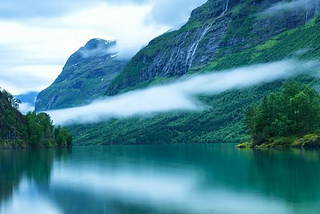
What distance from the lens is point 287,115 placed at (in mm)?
128875

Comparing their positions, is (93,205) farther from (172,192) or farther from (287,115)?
(287,115)

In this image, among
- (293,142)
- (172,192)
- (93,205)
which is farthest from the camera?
(293,142)

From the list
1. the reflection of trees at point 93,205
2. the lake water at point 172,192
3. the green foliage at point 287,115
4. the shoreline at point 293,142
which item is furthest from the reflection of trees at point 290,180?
the green foliage at point 287,115

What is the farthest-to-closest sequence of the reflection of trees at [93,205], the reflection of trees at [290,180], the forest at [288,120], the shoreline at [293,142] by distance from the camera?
1. the forest at [288,120]
2. the shoreline at [293,142]
3. the reflection of trees at [290,180]
4. the reflection of trees at [93,205]

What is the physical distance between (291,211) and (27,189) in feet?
106

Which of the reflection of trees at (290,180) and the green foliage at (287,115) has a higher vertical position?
the green foliage at (287,115)

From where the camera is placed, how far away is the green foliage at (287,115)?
125000mm

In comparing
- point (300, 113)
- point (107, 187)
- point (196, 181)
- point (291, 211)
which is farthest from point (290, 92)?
point (291, 211)

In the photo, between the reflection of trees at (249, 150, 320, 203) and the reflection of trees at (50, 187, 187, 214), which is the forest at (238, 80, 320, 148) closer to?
the reflection of trees at (249, 150, 320, 203)

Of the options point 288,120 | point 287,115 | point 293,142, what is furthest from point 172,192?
point 287,115

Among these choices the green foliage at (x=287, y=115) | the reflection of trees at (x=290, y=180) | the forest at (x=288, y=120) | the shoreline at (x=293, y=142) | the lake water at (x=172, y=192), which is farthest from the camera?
the green foliage at (x=287, y=115)

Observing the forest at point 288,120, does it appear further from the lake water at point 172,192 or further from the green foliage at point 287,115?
the lake water at point 172,192

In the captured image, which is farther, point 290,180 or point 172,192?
point 290,180

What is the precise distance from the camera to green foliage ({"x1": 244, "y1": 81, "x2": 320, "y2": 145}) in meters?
125
